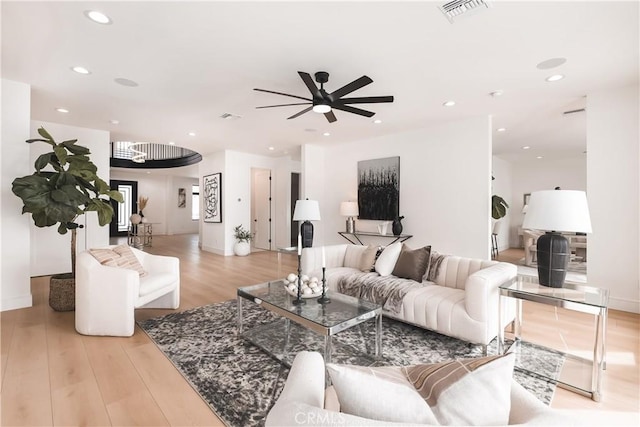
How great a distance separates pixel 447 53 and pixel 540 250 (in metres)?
1.94

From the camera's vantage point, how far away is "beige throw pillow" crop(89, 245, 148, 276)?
2.92m

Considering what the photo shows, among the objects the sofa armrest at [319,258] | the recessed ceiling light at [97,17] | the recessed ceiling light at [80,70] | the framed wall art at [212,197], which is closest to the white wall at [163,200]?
the framed wall art at [212,197]

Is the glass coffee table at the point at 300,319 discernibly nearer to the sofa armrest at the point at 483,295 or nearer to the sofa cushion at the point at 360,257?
the sofa armrest at the point at 483,295

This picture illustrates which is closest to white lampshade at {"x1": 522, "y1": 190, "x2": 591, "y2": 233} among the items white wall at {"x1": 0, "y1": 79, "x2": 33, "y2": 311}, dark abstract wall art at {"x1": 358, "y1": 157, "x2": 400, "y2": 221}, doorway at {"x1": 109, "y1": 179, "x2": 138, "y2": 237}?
dark abstract wall art at {"x1": 358, "y1": 157, "x2": 400, "y2": 221}

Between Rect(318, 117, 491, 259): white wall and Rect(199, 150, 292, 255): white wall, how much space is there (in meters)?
2.66

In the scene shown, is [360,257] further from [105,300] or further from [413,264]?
[105,300]

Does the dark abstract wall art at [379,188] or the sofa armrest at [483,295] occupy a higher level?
the dark abstract wall art at [379,188]

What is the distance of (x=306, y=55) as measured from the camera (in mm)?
2855

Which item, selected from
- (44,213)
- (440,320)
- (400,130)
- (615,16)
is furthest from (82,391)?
(400,130)

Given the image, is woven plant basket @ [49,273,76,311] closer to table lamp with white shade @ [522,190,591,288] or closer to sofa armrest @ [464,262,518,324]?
sofa armrest @ [464,262,518,324]

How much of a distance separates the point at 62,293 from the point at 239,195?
15.1 feet

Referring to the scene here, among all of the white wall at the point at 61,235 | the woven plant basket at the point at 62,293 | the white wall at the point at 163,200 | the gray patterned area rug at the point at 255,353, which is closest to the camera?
the gray patterned area rug at the point at 255,353

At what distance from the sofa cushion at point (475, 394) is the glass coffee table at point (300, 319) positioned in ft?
4.15

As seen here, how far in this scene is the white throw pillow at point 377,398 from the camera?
0.75m
